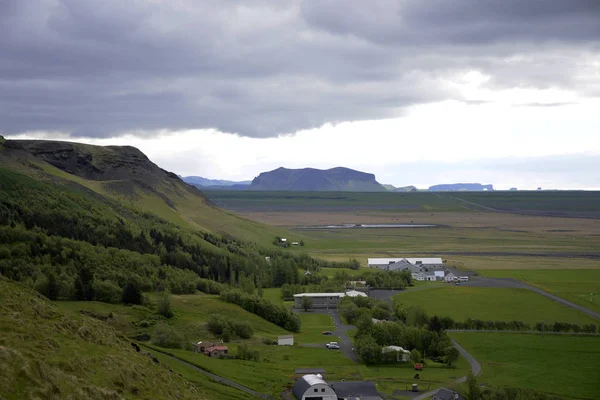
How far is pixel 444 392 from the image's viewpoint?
45.4 metres

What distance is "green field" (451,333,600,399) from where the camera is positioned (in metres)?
50.7

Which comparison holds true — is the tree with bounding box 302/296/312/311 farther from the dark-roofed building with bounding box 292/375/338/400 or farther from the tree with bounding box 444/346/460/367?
the dark-roofed building with bounding box 292/375/338/400

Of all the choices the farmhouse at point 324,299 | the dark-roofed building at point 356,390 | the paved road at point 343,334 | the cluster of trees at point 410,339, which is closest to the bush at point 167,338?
the paved road at point 343,334

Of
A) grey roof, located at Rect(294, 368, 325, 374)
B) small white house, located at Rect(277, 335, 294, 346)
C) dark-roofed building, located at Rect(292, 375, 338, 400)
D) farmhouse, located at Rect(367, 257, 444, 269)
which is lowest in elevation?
small white house, located at Rect(277, 335, 294, 346)

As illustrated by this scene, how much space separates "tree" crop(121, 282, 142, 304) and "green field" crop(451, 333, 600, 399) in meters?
36.8

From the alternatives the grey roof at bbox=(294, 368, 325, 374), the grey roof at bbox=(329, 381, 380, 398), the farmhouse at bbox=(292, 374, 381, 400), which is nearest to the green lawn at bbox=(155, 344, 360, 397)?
the grey roof at bbox=(294, 368, 325, 374)

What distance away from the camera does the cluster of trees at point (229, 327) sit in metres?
69.1

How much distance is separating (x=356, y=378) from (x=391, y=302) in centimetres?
3852

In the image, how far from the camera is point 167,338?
57.2m

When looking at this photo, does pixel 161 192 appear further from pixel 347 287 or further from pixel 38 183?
pixel 347 287

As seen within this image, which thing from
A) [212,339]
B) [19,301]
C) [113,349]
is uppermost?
[19,301]

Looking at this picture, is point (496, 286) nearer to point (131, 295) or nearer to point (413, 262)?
point (413, 262)

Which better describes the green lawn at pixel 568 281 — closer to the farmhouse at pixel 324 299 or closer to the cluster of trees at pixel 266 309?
the farmhouse at pixel 324 299

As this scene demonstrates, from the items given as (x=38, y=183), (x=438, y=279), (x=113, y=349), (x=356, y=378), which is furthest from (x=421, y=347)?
(x=38, y=183)
